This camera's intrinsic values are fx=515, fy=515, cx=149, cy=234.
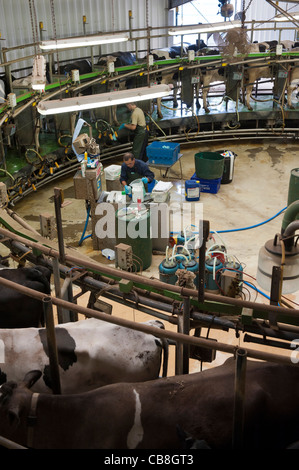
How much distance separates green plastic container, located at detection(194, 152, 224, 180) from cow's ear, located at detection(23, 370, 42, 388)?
23.9 feet

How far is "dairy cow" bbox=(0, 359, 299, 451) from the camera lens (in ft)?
12.0

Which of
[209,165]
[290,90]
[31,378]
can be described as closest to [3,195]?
[31,378]

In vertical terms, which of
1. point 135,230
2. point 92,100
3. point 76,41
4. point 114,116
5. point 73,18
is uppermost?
point 73,18

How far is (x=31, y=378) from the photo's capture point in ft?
13.1

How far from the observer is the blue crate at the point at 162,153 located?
35.3 feet

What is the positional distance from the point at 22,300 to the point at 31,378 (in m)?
1.26

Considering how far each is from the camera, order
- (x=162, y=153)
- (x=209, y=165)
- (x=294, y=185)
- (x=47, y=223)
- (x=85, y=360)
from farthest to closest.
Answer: (x=162, y=153)
(x=209, y=165)
(x=294, y=185)
(x=47, y=223)
(x=85, y=360)

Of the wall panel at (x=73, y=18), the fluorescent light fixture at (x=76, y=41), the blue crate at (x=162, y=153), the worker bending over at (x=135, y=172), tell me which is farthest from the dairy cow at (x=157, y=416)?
the wall panel at (x=73, y=18)

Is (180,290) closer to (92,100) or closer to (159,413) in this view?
(159,413)

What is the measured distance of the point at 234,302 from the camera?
3.37 meters

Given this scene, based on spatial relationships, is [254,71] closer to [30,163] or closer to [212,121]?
[212,121]

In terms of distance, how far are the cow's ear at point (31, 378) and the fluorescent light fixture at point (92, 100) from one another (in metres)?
4.52

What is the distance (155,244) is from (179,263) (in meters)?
1.66
